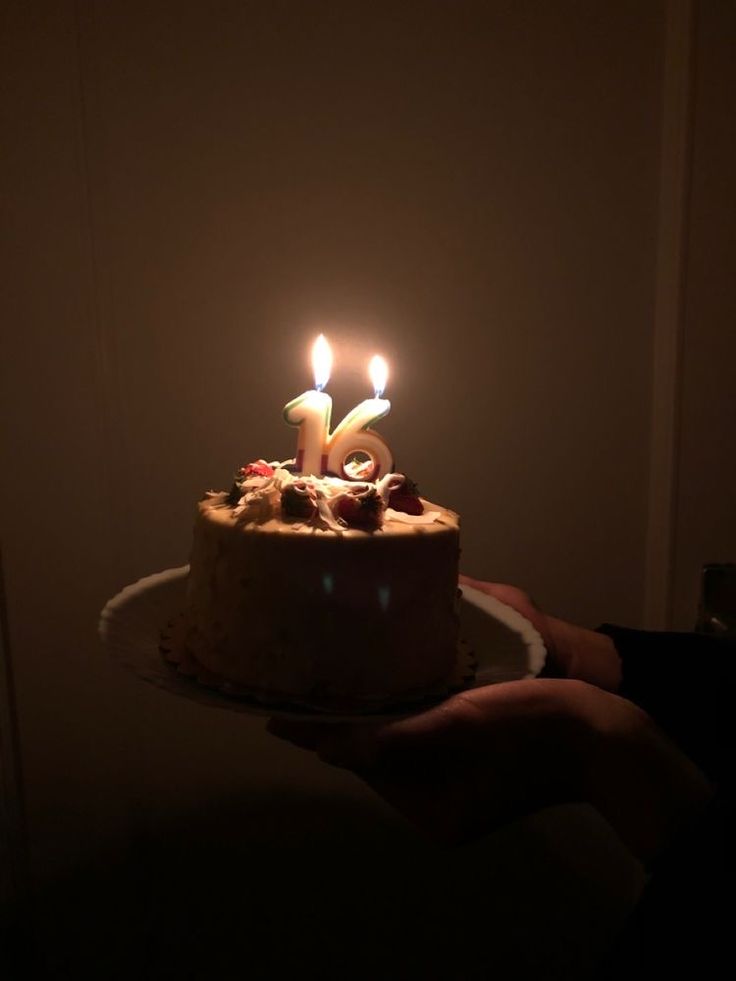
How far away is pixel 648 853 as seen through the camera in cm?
83

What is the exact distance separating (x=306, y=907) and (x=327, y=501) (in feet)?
3.63

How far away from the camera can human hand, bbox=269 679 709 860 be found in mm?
832

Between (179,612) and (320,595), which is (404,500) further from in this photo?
(179,612)

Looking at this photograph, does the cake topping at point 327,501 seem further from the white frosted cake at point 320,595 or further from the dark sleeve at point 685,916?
the dark sleeve at point 685,916

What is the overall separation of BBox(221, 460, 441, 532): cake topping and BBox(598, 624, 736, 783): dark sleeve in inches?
21.0

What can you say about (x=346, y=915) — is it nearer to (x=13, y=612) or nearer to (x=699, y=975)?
(x=13, y=612)

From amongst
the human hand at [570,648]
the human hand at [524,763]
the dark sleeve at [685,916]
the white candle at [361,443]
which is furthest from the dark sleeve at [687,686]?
the white candle at [361,443]

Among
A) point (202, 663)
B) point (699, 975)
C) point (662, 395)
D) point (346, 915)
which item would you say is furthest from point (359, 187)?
point (346, 915)

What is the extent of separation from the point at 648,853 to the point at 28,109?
1.50m

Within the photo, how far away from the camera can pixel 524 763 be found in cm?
90

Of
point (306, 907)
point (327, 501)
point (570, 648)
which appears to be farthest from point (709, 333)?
point (306, 907)

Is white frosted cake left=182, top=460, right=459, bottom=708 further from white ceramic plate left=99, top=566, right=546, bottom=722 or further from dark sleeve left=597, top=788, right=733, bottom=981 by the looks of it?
dark sleeve left=597, top=788, right=733, bottom=981

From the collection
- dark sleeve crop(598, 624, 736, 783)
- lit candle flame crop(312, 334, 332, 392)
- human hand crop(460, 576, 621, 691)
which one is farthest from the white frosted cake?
dark sleeve crop(598, 624, 736, 783)

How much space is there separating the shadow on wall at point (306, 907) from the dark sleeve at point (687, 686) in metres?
0.54
